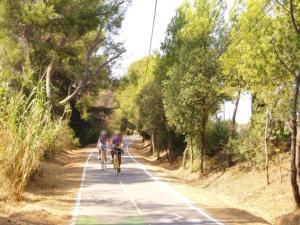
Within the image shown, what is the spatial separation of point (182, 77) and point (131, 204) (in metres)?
14.0

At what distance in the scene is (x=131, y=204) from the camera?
1616cm

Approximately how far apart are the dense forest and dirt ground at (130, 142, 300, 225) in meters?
0.80

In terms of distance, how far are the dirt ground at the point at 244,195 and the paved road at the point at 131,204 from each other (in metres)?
0.70

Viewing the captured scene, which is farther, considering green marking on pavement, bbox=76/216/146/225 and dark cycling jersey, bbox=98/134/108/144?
dark cycling jersey, bbox=98/134/108/144

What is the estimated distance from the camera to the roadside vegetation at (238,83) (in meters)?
15.6

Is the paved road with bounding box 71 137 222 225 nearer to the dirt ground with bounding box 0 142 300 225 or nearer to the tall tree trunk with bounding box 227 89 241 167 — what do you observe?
the dirt ground with bounding box 0 142 300 225

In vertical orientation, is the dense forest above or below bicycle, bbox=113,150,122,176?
above

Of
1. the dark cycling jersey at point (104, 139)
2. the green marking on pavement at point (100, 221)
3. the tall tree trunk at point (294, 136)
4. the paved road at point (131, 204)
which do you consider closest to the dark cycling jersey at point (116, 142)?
the paved road at point (131, 204)

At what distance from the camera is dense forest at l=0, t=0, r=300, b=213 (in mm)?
15258

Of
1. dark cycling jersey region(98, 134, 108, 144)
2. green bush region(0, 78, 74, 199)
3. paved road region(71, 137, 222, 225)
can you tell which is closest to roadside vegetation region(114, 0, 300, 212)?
paved road region(71, 137, 222, 225)

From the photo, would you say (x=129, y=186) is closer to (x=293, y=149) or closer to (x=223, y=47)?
(x=293, y=149)

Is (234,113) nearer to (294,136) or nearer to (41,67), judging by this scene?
(294,136)

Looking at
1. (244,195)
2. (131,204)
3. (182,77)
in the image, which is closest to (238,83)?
(182,77)

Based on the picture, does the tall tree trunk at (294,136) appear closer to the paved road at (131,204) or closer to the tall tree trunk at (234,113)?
the paved road at (131,204)
